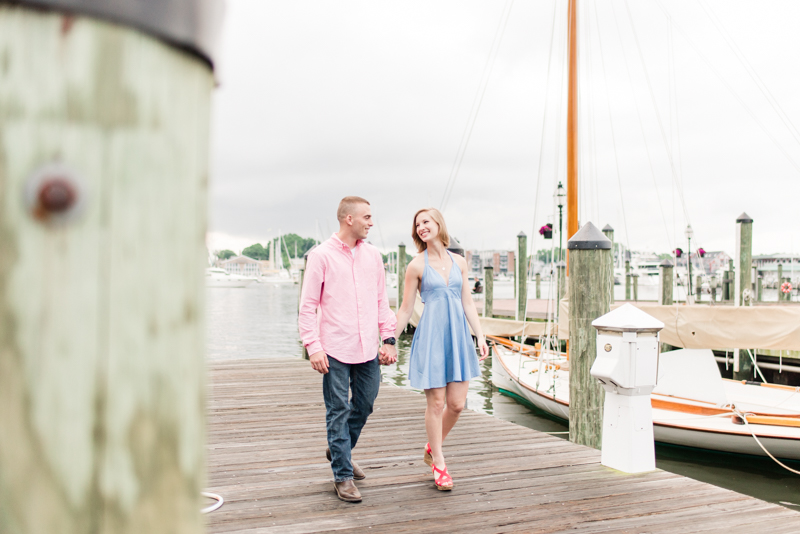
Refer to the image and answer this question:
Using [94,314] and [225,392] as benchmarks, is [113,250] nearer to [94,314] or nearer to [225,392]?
[94,314]

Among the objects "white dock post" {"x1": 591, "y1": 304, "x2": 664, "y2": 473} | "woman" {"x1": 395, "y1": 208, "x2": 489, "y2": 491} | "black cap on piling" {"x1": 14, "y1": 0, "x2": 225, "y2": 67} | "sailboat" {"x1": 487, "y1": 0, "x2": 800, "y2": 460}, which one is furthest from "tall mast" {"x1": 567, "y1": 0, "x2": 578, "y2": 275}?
"black cap on piling" {"x1": 14, "y1": 0, "x2": 225, "y2": 67}

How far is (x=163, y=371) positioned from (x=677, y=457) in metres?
8.46

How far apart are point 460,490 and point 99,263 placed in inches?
134

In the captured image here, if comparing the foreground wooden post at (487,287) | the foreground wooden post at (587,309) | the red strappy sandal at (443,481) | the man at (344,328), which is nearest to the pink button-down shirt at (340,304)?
the man at (344,328)

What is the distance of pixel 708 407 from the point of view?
760cm

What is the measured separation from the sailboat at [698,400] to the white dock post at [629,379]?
345 centimetres

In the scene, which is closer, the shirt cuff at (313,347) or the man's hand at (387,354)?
the shirt cuff at (313,347)

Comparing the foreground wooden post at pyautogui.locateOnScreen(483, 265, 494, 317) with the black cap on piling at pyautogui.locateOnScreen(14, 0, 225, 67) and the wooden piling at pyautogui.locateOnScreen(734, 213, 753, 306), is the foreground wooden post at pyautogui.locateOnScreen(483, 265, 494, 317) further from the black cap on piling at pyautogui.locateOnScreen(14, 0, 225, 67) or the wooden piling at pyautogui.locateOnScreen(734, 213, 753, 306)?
the black cap on piling at pyautogui.locateOnScreen(14, 0, 225, 67)

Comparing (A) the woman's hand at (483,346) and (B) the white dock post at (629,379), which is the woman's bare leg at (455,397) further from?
(B) the white dock post at (629,379)

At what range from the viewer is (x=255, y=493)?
11.5 ft

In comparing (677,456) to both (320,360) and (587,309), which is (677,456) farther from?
(320,360)

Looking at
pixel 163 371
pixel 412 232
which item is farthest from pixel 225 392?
pixel 163 371

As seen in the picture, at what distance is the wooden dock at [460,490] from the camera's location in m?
3.10

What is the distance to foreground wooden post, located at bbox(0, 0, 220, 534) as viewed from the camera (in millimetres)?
552
